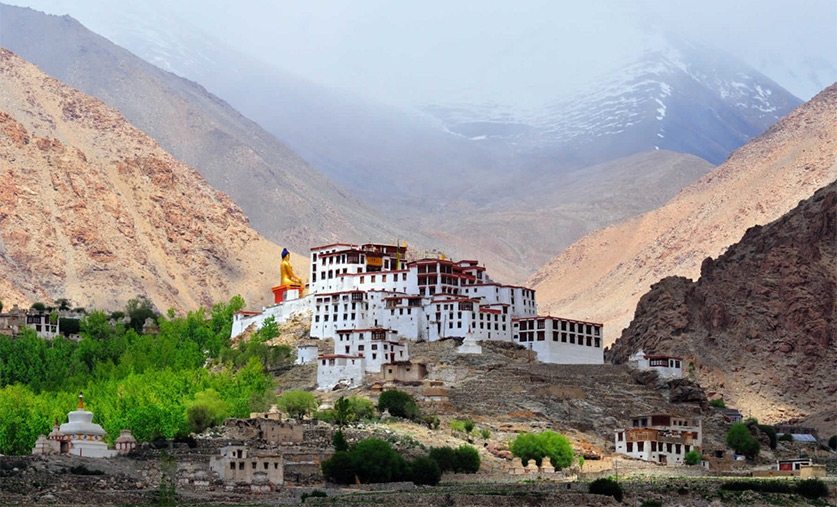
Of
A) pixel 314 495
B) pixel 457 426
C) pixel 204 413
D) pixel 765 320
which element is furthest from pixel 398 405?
pixel 765 320

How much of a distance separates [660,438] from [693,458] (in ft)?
8.21

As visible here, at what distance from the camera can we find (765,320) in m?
151

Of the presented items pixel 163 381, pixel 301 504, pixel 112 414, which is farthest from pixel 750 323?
pixel 301 504

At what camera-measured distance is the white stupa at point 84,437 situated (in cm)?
8469

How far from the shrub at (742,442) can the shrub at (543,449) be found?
57.8 feet

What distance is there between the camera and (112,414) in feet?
315

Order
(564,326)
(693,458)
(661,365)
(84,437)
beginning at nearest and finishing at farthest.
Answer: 1. (84,437)
2. (693,458)
3. (564,326)
4. (661,365)

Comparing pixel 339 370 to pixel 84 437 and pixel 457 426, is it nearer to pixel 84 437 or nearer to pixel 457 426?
pixel 457 426

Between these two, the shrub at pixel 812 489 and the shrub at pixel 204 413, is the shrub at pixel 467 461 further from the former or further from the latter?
the shrub at pixel 812 489

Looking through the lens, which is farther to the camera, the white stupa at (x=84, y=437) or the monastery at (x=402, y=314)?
the monastery at (x=402, y=314)

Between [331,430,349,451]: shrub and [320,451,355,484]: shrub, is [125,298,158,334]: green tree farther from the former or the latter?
[320,451,355,484]: shrub

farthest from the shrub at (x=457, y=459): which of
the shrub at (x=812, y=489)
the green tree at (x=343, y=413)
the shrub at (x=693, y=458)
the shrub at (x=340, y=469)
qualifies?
the shrub at (x=812, y=489)

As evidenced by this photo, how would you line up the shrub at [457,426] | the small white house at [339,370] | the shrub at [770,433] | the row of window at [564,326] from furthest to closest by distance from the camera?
the row of window at [564,326] → the shrub at [770,433] → the small white house at [339,370] → the shrub at [457,426]

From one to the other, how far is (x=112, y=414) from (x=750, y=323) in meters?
74.3
